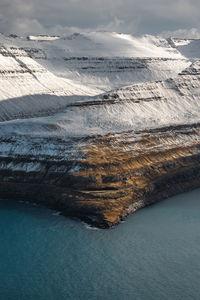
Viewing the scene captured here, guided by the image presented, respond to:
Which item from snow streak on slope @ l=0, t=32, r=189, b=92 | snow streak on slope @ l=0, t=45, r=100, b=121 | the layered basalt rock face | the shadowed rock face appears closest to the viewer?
the shadowed rock face

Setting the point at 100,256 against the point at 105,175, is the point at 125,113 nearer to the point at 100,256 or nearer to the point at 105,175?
the point at 105,175

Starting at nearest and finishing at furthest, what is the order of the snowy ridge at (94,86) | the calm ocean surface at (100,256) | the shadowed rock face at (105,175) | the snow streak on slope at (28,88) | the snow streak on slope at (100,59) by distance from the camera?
the calm ocean surface at (100,256), the shadowed rock face at (105,175), the snowy ridge at (94,86), the snow streak on slope at (28,88), the snow streak on slope at (100,59)

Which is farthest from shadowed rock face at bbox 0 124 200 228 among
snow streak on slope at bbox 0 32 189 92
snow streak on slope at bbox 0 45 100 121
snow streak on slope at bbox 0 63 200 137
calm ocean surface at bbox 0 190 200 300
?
snow streak on slope at bbox 0 32 189 92

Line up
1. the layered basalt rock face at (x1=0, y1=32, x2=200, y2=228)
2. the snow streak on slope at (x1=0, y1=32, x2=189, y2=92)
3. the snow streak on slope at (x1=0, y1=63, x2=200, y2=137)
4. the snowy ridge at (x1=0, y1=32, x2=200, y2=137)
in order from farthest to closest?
the snow streak on slope at (x1=0, y1=32, x2=189, y2=92) < the snowy ridge at (x1=0, y1=32, x2=200, y2=137) < the snow streak on slope at (x1=0, y1=63, x2=200, y2=137) < the layered basalt rock face at (x1=0, y1=32, x2=200, y2=228)

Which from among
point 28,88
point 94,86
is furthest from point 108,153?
point 94,86

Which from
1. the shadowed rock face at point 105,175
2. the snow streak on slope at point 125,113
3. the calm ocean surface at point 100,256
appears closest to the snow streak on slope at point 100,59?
the snow streak on slope at point 125,113

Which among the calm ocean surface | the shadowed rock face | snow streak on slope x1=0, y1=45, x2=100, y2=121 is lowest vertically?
the calm ocean surface

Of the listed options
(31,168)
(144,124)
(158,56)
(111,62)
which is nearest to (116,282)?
(31,168)

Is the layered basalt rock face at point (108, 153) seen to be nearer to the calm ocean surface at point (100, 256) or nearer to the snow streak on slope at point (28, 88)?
the calm ocean surface at point (100, 256)

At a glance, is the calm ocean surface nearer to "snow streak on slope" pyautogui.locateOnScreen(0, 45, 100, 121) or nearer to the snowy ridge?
the snowy ridge
